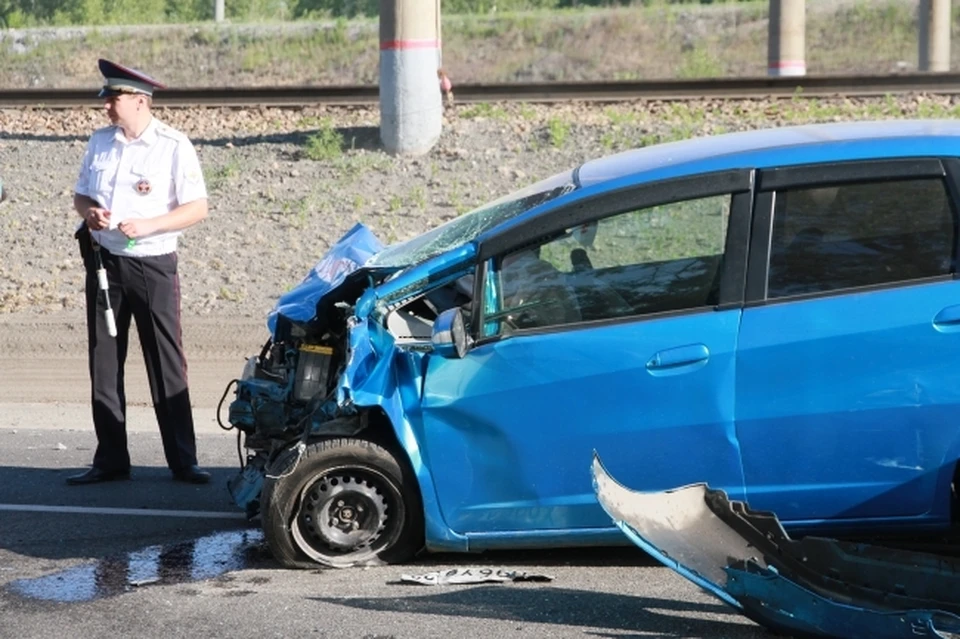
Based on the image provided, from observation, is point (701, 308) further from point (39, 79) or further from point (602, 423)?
point (39, 79)

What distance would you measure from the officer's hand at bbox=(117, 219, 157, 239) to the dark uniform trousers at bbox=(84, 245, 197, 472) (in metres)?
0.21

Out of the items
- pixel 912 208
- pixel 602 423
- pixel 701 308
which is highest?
pixel 912 208

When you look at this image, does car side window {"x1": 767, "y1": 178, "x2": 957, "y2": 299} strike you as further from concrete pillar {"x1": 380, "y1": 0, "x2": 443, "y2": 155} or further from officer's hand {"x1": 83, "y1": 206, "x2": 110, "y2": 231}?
concrete pillar {"x1": 380, "y1": 0, "x2": 443, "y2": 155}

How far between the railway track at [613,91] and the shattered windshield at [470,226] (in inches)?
413

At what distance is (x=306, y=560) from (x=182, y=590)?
49cm

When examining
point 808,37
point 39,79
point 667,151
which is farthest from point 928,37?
point 667,151

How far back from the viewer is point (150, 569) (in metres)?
6.11

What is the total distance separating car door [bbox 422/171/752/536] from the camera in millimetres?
5449

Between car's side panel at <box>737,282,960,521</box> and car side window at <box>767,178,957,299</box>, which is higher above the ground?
car side window at <box>767,178,957,299</box>

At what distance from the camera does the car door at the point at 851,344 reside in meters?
5.30

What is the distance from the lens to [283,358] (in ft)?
21.2

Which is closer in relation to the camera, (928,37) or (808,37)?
(928,37)

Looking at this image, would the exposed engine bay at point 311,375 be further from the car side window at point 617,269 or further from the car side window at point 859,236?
the car side window at point 859,236

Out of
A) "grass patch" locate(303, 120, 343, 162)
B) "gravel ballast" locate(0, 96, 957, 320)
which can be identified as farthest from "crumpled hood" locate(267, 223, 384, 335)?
"grass patch" locate(303, 120, 343, 162)
